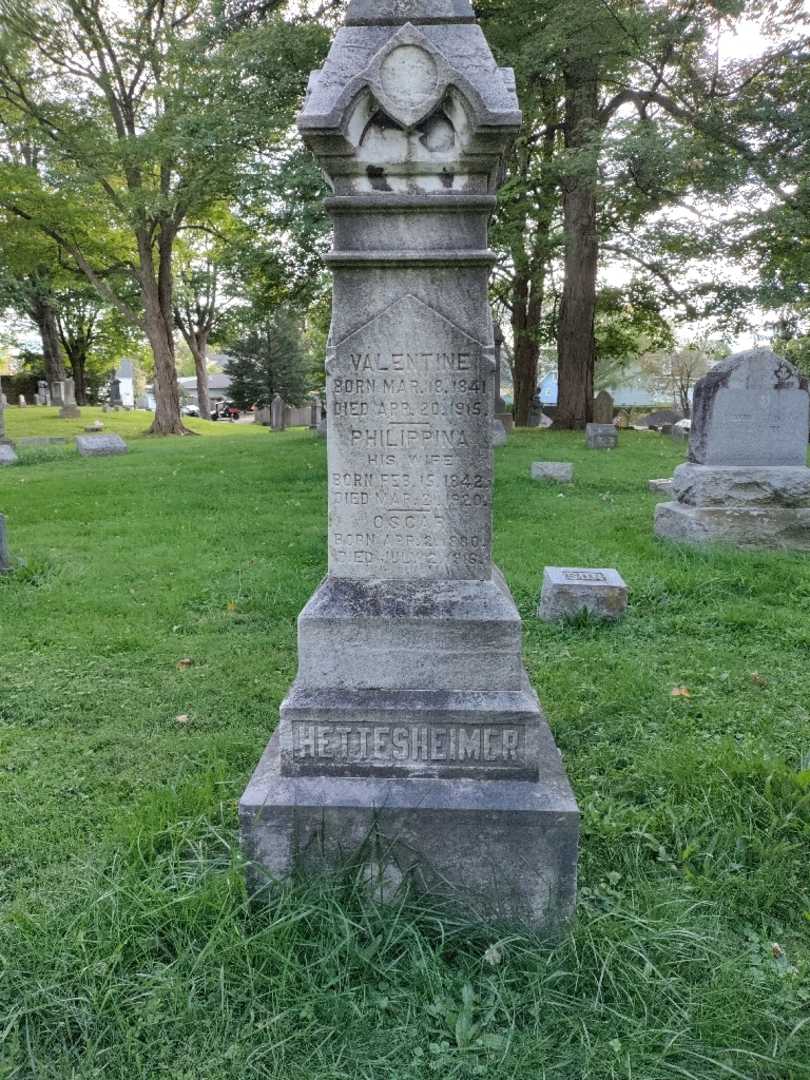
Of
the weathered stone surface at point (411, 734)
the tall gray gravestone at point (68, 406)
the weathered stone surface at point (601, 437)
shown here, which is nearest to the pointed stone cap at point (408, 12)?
the weathered stone surface at point (411, 734)

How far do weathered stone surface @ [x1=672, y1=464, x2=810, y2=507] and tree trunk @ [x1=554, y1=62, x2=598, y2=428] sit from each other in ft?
28.5

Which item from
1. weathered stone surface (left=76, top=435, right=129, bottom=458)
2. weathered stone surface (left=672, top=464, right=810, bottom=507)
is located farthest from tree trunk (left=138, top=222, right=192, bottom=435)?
weathered stone surface (left=672, top=464, right=810, bottom=507)

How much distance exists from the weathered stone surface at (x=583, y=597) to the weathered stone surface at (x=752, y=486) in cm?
230

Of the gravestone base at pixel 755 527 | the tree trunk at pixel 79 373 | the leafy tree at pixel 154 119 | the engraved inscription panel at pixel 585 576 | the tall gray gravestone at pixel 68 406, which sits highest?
the leafy tree at pixel 154 119

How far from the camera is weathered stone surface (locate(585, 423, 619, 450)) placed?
15.3 meters

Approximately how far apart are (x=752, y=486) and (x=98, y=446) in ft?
41.5

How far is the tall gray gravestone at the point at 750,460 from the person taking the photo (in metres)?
7.07

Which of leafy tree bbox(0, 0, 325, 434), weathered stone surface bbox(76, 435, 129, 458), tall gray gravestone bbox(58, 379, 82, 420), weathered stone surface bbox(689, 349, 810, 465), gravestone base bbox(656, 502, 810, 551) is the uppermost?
leafy tree bbox(0, 0, 325, 434)

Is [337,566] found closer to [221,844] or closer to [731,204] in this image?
[221,844]

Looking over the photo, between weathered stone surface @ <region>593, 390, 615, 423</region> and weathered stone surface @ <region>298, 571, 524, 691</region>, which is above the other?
weathered stone surface @ <region>593, 390, 615, 423</region>

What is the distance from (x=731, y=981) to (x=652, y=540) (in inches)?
222

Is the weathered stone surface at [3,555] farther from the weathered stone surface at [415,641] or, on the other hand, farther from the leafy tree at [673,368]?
the leafy tree at [673,368]

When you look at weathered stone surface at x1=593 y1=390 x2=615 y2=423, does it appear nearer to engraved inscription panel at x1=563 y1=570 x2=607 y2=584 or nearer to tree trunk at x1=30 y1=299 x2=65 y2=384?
engraved inscription panel at x1=563 y1=570 x2=607 y2=584

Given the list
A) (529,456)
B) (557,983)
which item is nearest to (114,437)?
(529,456)
